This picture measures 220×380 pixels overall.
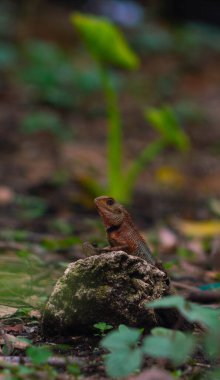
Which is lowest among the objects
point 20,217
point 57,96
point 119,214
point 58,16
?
point 20,217

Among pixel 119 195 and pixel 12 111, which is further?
pixel 12 111

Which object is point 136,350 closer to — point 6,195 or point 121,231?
point 121,231

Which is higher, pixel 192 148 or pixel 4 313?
pixel 192 148

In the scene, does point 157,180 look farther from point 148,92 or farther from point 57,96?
point 148,92

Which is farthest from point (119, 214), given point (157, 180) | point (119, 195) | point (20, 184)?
point (157, 180)

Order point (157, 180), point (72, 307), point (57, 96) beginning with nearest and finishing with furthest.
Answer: point (72, 307), point (157, 180), point (57, 96)

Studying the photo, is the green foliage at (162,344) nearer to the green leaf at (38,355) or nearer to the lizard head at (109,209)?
the green leaf at (38,355)

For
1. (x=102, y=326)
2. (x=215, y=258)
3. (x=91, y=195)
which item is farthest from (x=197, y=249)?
(x=102, y=326)
